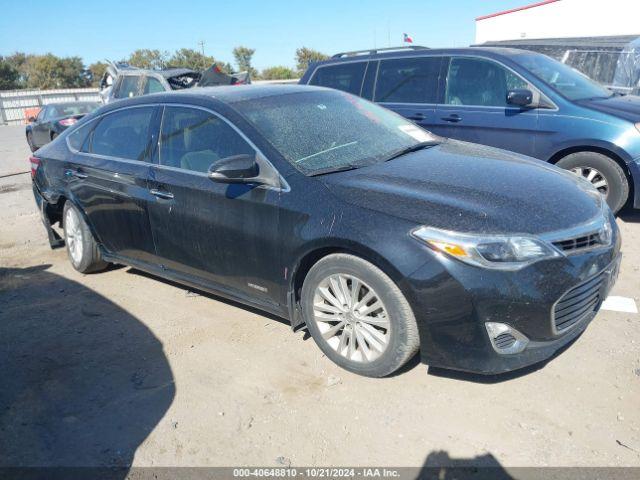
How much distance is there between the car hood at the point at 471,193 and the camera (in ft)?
8.68

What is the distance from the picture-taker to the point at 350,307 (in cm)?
→ 294

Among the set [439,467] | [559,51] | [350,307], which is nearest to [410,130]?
[350,307]

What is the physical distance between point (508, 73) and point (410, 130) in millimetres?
2362

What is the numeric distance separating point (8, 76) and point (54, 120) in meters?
51.7

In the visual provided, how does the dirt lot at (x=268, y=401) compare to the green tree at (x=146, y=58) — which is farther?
the green tree at (x=146, y=58)

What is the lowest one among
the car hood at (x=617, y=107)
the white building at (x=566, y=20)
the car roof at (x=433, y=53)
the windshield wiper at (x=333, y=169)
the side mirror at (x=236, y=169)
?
the car hood at (x=617, y=107)

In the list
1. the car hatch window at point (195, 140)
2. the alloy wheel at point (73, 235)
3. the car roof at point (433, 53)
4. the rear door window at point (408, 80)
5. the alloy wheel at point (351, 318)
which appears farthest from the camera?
the rear door window at point (408, 80)

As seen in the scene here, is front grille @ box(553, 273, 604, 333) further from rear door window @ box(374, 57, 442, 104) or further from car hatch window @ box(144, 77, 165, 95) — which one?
car hatch window @ box(144, 77, 165, 95)

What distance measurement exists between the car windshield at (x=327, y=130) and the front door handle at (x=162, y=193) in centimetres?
80

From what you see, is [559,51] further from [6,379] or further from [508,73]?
[6,379]

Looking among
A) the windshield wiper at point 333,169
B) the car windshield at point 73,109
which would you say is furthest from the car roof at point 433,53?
the car windshield at point 73,109

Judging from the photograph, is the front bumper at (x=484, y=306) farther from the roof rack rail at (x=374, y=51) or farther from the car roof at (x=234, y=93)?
the roof rack rail at (x=374, y=51)

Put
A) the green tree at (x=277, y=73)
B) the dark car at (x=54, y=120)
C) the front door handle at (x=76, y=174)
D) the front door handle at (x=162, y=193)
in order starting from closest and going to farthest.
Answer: the front door handle at (x=162, y=193) < the front door handle at (x=76, y=174) < the dark car at (x=54, y=120) < the green tree at (x=277, y=73)

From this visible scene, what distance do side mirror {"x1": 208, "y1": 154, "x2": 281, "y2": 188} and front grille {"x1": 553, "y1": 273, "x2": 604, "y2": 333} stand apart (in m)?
1.69
